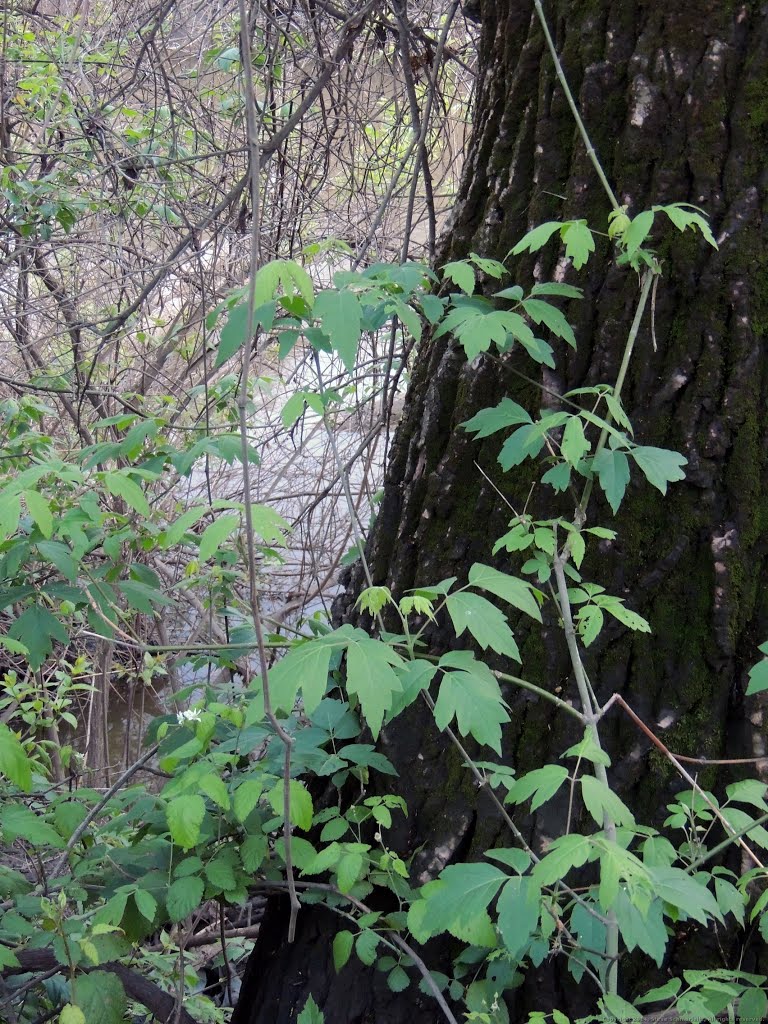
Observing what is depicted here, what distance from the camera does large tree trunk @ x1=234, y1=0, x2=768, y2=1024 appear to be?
1.49m

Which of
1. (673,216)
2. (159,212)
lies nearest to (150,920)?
(673,216)

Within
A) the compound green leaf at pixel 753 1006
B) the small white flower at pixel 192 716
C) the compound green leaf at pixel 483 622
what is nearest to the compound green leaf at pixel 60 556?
the small white flower at pixel 192 716

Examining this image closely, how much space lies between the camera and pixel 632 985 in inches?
58.2

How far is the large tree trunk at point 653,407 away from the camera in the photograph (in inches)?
58.6

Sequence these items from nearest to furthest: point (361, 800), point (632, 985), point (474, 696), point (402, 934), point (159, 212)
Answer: point (474, 696) → point (632, 985) → point (402, 934) → point (361, 800) → point (159, 212)

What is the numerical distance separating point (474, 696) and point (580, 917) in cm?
44

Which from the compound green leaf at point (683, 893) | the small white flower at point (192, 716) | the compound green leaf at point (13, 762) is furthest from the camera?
the small white flower at point (192, 716)

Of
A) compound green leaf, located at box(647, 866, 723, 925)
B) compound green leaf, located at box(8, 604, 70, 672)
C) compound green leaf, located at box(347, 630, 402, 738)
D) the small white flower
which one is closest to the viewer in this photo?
compound green leaf, located at box(647, 866, 723, 925)

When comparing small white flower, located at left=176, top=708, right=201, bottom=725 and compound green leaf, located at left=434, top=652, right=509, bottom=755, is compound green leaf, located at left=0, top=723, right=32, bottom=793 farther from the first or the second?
compound green leaf, located at left=434, top=652, right=509, bottom=755

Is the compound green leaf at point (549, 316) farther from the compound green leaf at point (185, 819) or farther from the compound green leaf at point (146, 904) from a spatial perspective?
the compound green leaf at point (146, 904)

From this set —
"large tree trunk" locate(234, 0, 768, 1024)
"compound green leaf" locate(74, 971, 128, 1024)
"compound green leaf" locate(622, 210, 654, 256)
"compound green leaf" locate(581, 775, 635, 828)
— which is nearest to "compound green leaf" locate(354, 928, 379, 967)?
"large tree trunk" locate(234, 0, 768, 1024)

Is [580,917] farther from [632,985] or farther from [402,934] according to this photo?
[402,934]

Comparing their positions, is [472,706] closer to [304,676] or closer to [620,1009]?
[304,676]

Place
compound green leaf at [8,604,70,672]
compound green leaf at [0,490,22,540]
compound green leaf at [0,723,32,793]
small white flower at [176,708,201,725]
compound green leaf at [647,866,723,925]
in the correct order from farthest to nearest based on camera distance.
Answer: compound green leaf at [8,604,70,672] < small white flower at [176,708,201,725] < compound green leaf at [0,490,22,540] < compound green leaf at [0,723,32,793] < compound green leaf at [647,866,723,925]
